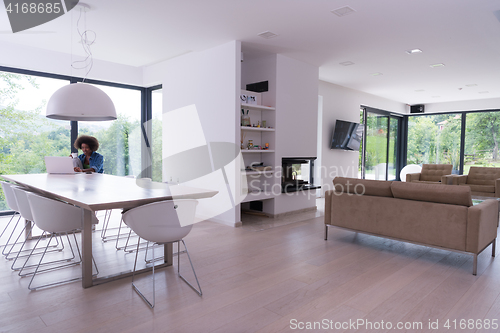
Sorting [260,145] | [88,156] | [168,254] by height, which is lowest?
[168,254]

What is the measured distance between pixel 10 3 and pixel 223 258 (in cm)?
354

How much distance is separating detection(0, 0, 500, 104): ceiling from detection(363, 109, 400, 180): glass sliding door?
3.04 meters

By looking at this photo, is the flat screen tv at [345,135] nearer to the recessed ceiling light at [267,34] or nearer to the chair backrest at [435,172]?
the chair backrest at [435,172]

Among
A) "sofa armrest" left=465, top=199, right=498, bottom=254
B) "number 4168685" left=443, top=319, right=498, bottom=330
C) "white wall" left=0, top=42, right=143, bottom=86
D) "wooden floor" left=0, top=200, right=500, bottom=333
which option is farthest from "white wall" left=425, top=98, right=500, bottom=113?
"number 4168685" left=443, top=319, right=498, bottom=330

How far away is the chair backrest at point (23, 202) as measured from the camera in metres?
2.96

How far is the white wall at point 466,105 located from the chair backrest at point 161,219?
1026cm

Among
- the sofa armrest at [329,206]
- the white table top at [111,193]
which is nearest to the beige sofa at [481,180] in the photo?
the sofa armrest at [329,206]

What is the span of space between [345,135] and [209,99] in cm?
399

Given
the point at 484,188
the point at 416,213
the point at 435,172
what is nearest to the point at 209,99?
the point at 416,213

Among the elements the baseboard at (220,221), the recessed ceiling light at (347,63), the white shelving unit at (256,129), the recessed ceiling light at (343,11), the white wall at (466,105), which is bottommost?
the baseboard at (220,221)

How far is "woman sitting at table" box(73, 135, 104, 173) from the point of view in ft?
15.7

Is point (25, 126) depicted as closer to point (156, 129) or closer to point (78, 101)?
point (156, 129)

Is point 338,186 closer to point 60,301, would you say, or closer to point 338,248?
point 338,248

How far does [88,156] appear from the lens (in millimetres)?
4902
